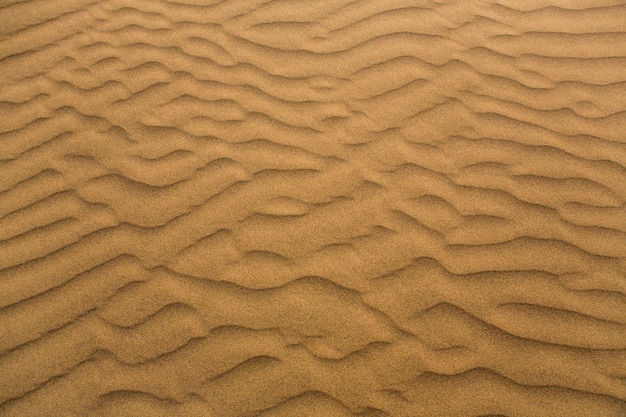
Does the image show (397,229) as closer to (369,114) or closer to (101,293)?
(369,114)

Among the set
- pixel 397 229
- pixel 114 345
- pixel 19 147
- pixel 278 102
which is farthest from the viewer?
pixel 278 102

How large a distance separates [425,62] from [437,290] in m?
1.65

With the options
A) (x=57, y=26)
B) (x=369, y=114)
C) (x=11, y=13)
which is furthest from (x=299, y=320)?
(x=11, y=13)

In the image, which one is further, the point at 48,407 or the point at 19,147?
the point at 19,147

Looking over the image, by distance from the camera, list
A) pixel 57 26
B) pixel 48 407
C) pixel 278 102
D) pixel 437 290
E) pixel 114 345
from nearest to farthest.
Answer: pixel 48 407 → pixel 114 345 → pixel 437 290 → pixel 278 102 → pixel 57 26

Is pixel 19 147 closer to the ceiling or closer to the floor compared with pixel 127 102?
closer to the floor

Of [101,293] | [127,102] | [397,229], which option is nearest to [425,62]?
A: [397,229]

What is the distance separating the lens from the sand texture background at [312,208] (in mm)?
2279

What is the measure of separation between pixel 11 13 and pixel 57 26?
39 cm

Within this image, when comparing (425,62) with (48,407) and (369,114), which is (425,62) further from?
(48,407)

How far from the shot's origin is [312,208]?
284 centimetres

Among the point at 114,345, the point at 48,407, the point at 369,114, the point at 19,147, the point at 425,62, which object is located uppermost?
the point at 425,62

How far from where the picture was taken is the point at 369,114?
129 inches

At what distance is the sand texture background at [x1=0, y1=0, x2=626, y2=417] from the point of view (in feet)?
7.48
